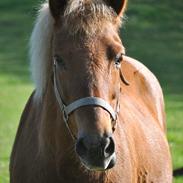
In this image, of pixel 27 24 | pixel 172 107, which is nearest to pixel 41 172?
pixel 172 107

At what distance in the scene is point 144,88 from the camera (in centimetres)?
609

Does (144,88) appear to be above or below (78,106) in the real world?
below

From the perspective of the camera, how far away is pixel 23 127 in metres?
5.05

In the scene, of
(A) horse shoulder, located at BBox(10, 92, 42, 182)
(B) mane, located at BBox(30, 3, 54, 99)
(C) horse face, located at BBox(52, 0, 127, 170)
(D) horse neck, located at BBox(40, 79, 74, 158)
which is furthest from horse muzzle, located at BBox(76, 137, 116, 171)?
(A) horse shoulder, located at BBox(10, 92, 42, 182)

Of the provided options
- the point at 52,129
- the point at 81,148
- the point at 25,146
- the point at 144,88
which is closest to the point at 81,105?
the point at 81,148

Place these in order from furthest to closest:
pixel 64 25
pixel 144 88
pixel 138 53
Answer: pixel 138 53
pixel 144 88
pixel 64 25

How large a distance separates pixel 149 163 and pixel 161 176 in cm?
29

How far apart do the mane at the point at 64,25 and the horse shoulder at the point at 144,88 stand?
1304mm

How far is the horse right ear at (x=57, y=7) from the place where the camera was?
13.7 feet

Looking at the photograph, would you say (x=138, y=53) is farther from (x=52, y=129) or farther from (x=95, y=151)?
(x=95, y=151)

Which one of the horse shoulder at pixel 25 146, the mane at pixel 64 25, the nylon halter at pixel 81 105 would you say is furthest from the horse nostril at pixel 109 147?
the horse shoulder at pixel 25 146

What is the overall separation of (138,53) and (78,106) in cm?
1492

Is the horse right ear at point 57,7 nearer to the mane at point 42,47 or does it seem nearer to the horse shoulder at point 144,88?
the mane at point 42,47

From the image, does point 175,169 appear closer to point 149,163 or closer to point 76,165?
point 149,163
